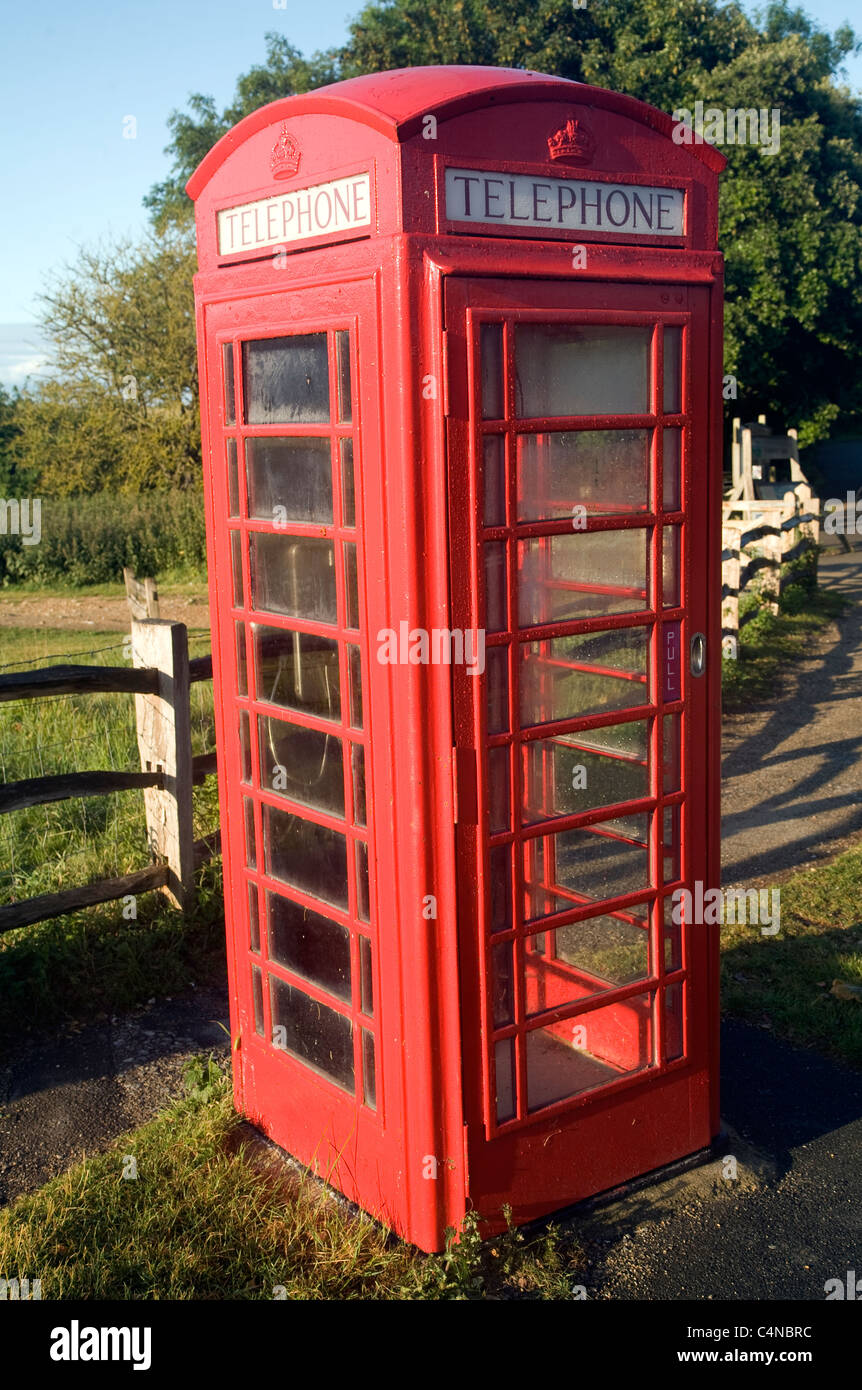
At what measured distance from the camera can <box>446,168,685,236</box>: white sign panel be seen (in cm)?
313

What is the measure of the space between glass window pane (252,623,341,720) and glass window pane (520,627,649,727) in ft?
1.85

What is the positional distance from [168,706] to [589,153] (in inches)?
125

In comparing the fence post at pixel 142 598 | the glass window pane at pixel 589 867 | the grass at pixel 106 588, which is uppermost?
the fence post at pixel 142 598

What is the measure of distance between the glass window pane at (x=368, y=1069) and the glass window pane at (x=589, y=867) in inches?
24.0

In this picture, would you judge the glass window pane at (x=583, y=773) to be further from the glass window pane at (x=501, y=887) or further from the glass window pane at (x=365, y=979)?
the glass window pane at (x=365, y=979)

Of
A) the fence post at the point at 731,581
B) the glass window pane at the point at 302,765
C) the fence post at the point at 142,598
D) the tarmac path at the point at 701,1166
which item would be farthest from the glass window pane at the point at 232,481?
the fence post at the point at 731,581

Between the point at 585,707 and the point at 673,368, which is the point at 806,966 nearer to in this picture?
the point at 585,707

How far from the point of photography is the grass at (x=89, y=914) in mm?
5027

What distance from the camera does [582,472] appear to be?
3.50 metres

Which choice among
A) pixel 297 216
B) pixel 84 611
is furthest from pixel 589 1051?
pixel 84 611

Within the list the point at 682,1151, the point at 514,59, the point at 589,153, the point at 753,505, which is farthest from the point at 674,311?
the point at 514,59

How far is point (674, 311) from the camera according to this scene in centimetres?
351

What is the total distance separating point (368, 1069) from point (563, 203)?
8.26ft

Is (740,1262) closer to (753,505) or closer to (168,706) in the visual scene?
(168,706)
